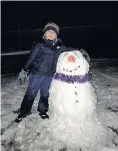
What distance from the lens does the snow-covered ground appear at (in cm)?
431

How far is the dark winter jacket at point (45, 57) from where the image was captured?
14.4 ft

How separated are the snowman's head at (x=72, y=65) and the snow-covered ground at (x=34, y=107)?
3.70 ft

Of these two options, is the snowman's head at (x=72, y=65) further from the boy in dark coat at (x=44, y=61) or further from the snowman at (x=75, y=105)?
the boy in dark coat at (x=44, y=61)

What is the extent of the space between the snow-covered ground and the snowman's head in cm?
113

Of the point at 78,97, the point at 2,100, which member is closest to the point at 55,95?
the point at 78,97

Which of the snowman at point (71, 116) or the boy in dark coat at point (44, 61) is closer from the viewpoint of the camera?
the snowman at point (71, 116)

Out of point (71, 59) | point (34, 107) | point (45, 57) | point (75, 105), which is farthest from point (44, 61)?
point (34, 107)

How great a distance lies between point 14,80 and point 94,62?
2758 mm

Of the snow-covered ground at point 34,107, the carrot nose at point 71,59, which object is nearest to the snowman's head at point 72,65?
the carrot nose at point 71,59

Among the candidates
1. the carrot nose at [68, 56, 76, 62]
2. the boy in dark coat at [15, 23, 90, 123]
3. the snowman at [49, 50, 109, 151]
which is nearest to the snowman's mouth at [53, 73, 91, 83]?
the snowman at [49, 50, 109, 151]

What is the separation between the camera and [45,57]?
173 inches

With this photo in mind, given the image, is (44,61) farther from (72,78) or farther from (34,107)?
(34,107)

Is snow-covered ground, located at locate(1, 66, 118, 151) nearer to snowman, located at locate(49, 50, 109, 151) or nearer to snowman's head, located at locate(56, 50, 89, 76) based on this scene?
snowman, located at locate(49, 50, 109, 151)

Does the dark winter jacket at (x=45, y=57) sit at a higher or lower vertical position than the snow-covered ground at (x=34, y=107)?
higher
